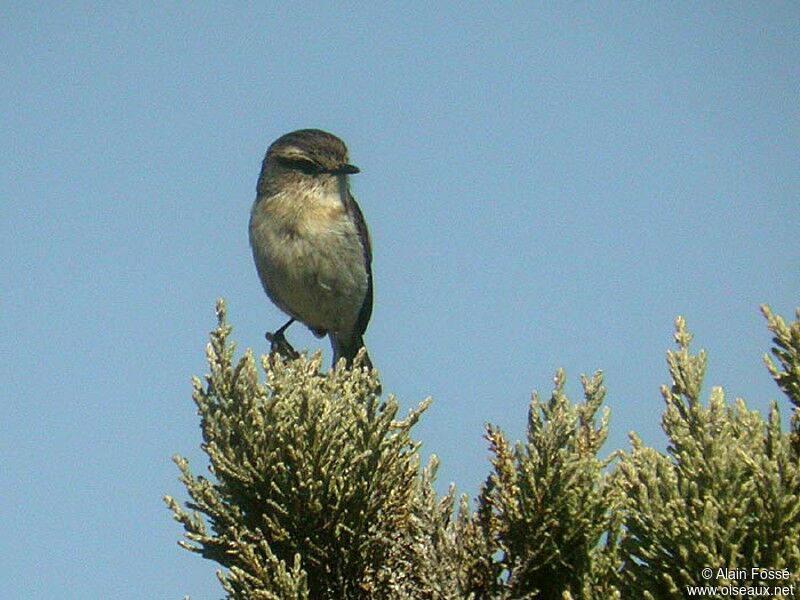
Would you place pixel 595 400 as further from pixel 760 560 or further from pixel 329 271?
pixel 329 271

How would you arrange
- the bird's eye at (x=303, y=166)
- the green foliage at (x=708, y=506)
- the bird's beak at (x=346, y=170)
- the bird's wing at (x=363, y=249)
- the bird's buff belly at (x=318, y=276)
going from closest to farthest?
the green foliage at (x=708, y=506)
the bird's buff belly at (x=318, y=276)
the bird's beak at (x=346, y=170)
the bird's eye at (x=303, y=166)
the bird's wing at (x=363, y=249)

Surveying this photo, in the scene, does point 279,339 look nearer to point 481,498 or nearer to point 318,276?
point 318,276

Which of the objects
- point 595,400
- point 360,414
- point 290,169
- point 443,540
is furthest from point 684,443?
point 290,169

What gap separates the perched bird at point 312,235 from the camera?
25.5ft

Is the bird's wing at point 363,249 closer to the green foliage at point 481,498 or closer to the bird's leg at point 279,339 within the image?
the bird's leg at point 279,339

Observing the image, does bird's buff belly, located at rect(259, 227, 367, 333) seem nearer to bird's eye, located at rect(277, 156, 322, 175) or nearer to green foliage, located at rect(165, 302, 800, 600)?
bird's eye, located at rect(277, 156, 322, 175)

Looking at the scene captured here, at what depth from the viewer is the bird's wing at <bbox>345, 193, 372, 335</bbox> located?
27.0 feet

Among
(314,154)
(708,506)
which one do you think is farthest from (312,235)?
(708,506)

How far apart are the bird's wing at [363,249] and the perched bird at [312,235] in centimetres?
1

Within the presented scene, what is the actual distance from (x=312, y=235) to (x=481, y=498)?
4699mm

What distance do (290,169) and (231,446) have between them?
5.02 m

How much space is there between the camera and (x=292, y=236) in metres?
7.75

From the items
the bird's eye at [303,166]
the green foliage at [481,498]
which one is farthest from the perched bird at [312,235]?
the green foliage at [481,498]

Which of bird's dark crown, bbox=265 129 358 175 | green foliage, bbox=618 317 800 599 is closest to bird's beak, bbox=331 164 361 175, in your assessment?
bird's dark crown, bbox=265 129 358 175
